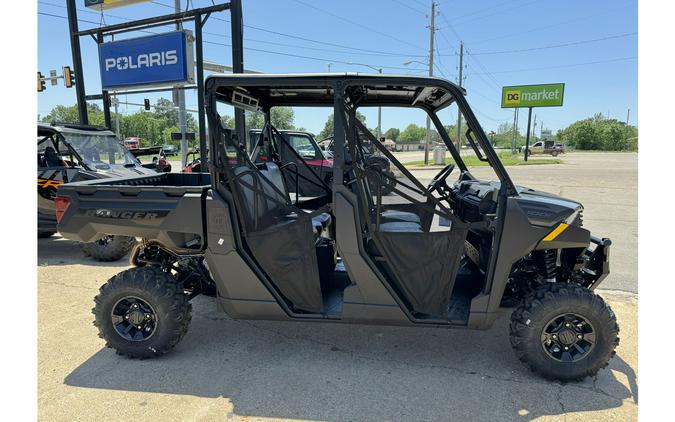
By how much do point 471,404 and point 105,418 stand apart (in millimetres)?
2347

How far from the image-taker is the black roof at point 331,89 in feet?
9.11

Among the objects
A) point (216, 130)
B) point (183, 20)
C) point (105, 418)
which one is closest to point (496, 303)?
point (216, 130)

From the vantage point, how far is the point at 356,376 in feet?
9.77

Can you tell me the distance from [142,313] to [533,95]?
41107 mm

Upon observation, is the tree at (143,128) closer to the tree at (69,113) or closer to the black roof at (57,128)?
the tree at (69,113)

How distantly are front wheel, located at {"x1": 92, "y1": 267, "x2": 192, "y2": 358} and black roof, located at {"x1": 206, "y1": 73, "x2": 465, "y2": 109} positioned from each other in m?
1.57

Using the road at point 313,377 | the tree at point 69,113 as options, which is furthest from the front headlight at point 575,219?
the tree at point 69,113

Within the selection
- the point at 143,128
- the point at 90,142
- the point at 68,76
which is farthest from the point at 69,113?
the point at 90,142

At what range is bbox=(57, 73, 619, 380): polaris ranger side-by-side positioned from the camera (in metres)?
2.81

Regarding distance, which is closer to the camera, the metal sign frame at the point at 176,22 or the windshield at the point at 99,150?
the windshield at the point at 99,150

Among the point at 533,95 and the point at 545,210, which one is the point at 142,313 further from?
the point at 533,95

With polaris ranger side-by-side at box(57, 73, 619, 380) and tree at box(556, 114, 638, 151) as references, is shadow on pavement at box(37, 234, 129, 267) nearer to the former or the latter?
polaris ranger side-by-side at box(57, 73, 619, 380)

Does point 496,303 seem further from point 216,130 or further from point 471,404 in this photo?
point 216,130

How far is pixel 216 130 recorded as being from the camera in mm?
2883
